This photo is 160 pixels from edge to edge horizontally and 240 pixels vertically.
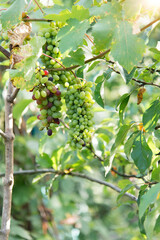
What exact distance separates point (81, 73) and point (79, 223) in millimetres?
2019

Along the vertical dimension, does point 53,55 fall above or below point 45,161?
above

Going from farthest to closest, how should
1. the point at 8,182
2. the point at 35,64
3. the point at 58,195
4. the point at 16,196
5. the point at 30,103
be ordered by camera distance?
the point at 58,195 < the point at 16,196 < the point at 30,103 < the point at 8,182 < the point at 35,64

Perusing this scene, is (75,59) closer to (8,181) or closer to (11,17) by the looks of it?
(11,17)

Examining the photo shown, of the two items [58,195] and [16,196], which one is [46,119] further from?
[58,195]

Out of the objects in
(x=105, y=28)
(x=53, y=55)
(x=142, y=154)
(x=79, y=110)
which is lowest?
(x=142, y=154)

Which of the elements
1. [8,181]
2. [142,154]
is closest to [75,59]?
[142,154]

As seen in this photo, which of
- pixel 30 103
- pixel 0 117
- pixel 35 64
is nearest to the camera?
pixel 35 64

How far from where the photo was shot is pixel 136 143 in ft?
2.71

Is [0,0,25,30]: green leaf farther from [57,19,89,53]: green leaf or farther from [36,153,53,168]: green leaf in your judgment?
[36,153,53,168]: green leaf

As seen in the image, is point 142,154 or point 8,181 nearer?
point 142,154

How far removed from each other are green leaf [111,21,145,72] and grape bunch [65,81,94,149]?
22 cm

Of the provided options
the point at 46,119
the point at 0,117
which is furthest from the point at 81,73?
the point at 0,117

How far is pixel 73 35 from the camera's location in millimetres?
677

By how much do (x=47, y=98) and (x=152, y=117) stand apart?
0.26 meters
